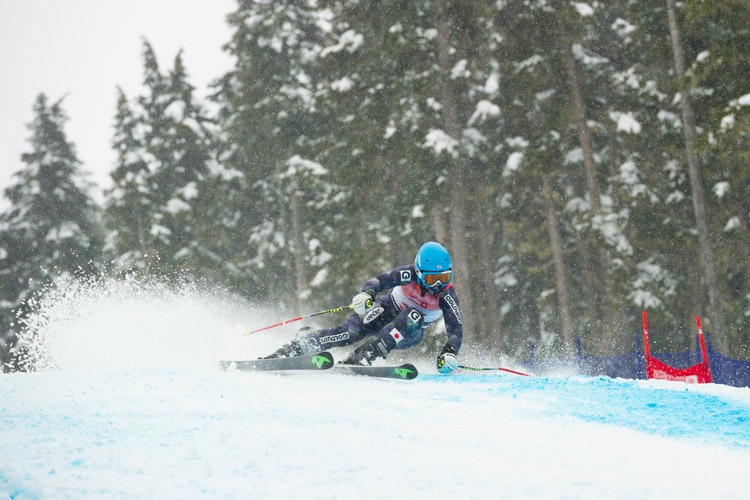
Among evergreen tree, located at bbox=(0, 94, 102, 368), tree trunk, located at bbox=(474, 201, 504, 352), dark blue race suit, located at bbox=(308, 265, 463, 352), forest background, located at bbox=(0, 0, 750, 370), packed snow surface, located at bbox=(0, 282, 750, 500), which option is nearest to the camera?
packed snow surface, located at bbox=(0, 282, 750, 500)

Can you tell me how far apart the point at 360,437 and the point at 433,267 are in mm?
4155

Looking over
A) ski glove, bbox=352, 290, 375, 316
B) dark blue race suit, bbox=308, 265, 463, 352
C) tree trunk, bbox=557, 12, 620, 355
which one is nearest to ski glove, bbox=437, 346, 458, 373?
dark blue race suit, bbox=308, 265, 463, 352

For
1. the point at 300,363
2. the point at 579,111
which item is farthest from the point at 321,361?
the point at 579,111

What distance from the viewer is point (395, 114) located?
20.3 meters

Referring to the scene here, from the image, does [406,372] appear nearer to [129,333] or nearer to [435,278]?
[435,278]

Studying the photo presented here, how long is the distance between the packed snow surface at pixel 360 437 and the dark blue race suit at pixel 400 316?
87 cm

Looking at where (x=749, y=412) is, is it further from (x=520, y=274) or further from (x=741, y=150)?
(x=520, y=274)

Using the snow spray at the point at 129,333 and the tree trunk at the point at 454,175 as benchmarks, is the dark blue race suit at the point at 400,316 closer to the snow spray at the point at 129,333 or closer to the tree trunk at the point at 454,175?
the snow spray at the point at 129,333

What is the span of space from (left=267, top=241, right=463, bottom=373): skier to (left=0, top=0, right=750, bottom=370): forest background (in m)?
10.8

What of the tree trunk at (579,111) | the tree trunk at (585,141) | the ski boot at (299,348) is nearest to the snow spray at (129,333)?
the ski boot at (299,348)

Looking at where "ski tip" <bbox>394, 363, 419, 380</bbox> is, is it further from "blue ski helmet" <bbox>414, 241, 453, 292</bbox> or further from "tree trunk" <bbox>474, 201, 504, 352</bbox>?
"tree trunk" <bbox>474, 201, 504, 352</bbox>

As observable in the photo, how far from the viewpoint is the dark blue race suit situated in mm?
8320

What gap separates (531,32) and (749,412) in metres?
17.7

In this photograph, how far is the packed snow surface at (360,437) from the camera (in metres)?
3.45
